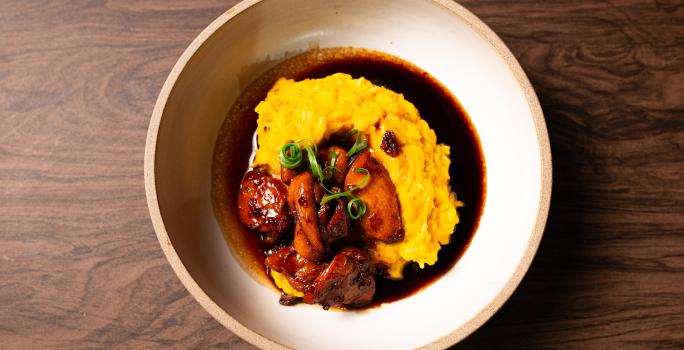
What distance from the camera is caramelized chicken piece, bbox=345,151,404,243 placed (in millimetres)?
3074

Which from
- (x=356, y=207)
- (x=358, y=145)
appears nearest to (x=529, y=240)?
(x=356, y=207)

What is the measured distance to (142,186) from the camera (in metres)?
3.44

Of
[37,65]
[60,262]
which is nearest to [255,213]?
[60,262]

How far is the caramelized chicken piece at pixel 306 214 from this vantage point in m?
3.03

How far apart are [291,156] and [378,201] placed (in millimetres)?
554

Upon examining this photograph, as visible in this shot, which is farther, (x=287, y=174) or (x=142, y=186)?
(x=142, y=186)

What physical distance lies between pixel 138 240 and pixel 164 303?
427 millimetres

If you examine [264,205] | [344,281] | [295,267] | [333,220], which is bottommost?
[344,281]

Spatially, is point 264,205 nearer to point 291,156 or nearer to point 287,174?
point 287,174

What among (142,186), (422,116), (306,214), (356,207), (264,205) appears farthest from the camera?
(422,116)

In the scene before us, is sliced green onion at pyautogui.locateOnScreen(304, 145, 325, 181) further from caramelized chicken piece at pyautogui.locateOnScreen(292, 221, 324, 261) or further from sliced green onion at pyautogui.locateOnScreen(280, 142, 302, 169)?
caramelized chicken piece at pyautogui.locateOnScreen(292, 221, 324, 261)

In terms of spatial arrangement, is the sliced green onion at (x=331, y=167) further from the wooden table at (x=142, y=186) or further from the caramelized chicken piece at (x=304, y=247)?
the wooden table at (x=142, y=186)

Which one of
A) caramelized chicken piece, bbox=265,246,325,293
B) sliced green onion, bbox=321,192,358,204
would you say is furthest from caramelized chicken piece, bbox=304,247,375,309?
sliced green onion, bbox=321,192,358,204

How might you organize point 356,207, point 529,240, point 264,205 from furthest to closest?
point 264,205
point 356,207
point 529,240
